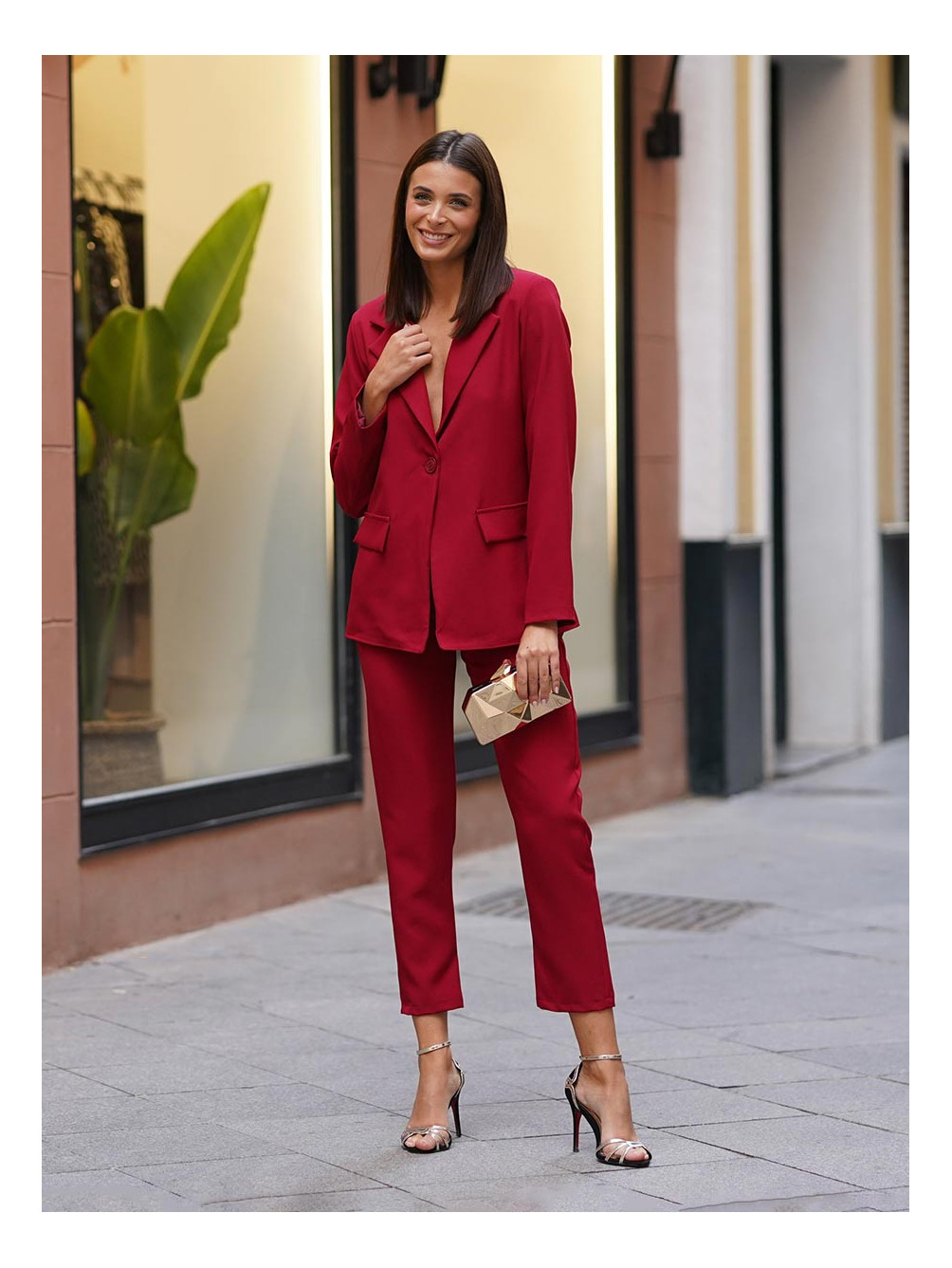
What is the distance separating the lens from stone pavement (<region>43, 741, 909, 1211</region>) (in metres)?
3.63

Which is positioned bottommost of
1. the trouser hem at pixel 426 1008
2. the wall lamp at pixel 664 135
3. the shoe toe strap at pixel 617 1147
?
the shoe toe strap at pixel 617 1147

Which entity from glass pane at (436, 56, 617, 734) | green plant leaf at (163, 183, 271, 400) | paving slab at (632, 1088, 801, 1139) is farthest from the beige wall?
paving slab at (632, 1088, 801, 1139)

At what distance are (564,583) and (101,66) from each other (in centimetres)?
316

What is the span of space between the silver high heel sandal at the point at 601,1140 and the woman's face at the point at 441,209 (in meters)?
1.63

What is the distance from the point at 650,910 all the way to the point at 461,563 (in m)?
3.13

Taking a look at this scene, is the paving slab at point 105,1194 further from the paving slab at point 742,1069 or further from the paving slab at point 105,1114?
the paving slab at point 742,1069

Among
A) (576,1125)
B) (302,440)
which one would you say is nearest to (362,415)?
(576,1125)

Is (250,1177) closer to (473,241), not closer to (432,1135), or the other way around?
(432,1135)

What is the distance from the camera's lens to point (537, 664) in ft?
12.1

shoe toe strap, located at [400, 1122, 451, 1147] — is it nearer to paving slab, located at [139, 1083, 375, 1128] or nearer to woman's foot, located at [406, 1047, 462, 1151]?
woman's foot, located at [406, 1047, 462, 1151]

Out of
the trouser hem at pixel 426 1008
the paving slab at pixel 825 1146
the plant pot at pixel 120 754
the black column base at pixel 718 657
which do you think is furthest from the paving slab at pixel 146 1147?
the black column base at pixel 718 657

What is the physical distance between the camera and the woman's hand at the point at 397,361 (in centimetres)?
375
